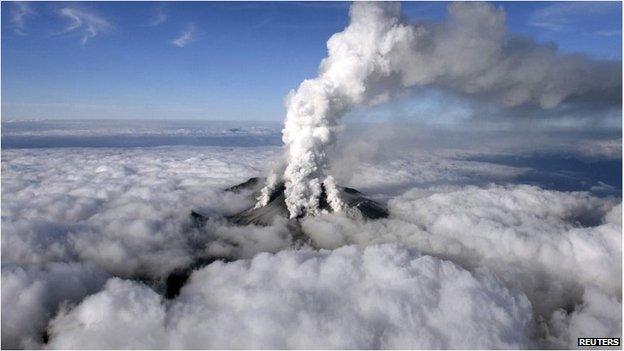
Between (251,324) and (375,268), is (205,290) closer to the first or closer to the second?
(251,324)

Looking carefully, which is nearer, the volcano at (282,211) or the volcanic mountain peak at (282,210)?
the volcano at (282,211)
